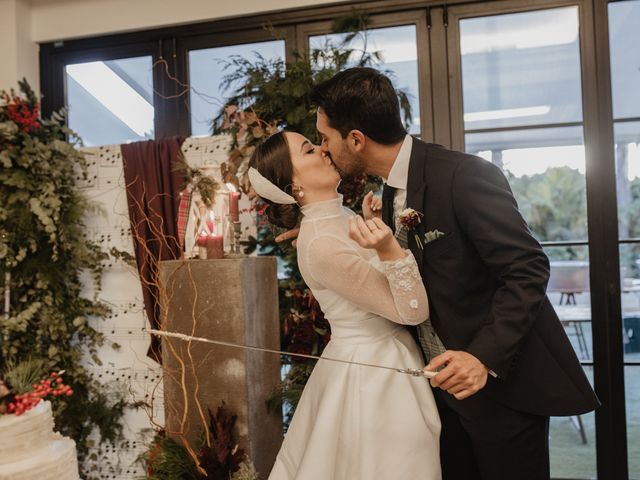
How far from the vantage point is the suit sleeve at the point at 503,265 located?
4.70 feet

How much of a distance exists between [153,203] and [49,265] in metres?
0.77

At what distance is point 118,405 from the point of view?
3.74m

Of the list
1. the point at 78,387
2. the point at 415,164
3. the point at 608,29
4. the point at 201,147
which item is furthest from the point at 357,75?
the point at 78,387

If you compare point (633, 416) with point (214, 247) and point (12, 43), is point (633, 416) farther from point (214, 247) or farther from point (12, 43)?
point (12, 43)

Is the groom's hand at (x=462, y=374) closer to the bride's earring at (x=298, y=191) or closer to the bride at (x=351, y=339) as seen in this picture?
the bride at (x=351, y=339)

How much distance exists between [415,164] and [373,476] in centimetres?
95

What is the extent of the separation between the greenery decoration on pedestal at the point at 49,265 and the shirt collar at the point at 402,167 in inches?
100

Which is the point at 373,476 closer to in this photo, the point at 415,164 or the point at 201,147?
the point at 415,164

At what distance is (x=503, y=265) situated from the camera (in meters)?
1.47

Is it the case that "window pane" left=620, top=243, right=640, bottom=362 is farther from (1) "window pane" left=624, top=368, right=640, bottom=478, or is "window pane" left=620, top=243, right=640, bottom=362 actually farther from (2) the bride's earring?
(2) the bride's earring

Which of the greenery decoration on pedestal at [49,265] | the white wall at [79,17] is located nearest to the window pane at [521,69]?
the white wall at [79,17]

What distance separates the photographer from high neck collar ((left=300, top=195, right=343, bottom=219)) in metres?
1.86

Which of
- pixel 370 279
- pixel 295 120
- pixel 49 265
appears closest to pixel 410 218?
pixel 370 279

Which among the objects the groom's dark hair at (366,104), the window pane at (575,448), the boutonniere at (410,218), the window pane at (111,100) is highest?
the window pane at (111,100)
